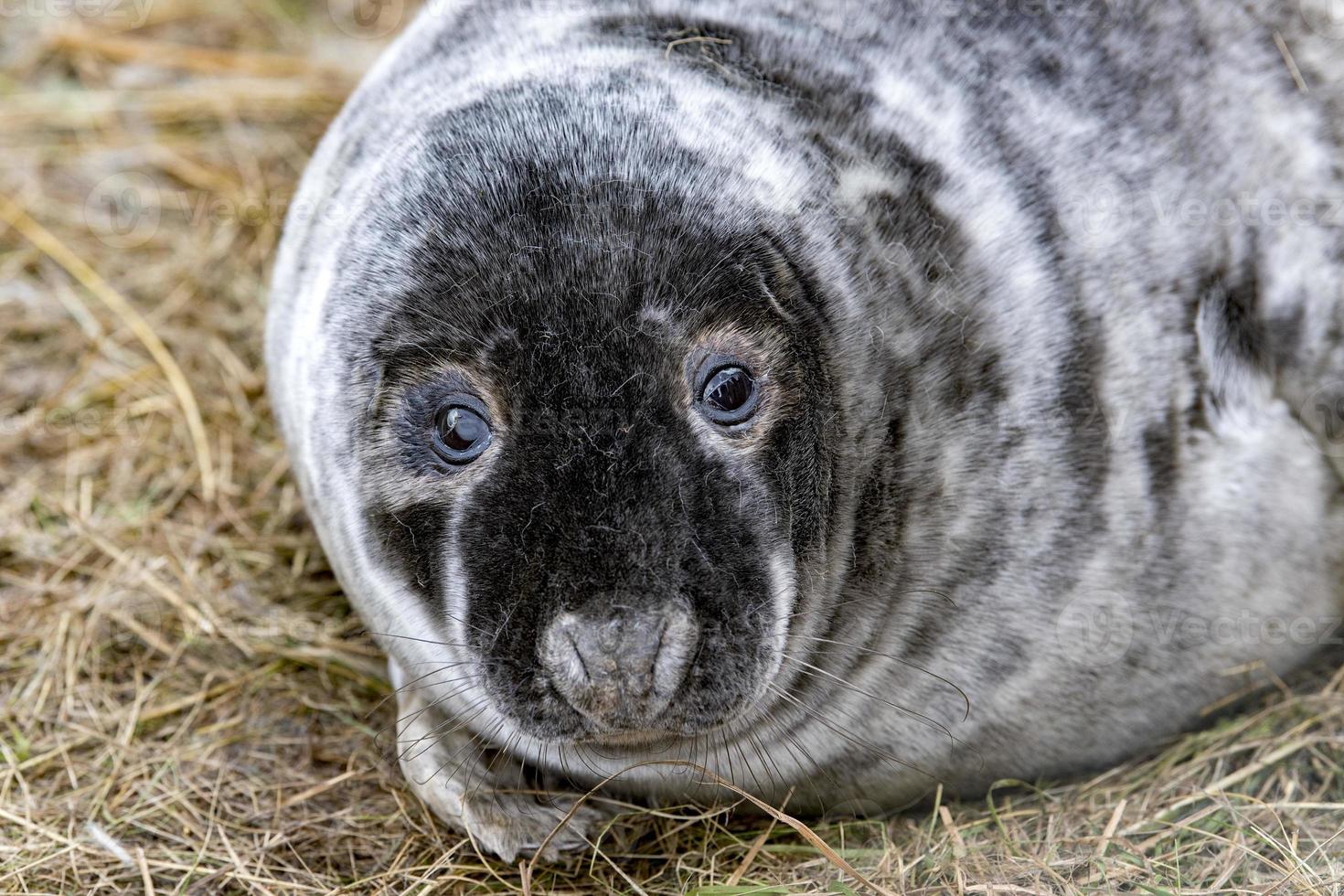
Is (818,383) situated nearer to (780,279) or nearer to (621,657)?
(780,279)

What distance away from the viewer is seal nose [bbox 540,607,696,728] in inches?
79.0

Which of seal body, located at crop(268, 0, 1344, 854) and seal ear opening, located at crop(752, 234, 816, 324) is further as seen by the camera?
seal ear opening, located at crop(752, 234, 816, 324)

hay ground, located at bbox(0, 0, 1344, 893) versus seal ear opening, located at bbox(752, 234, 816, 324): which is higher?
seal ear opening, located at bbox(752, 234, 816, 324)

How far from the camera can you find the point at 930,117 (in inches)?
106

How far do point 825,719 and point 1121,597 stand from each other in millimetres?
634

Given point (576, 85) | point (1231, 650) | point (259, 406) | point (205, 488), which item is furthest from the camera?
point (259, 406)

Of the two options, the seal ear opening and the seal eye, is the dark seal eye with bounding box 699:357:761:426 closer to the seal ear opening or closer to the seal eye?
the seal eye

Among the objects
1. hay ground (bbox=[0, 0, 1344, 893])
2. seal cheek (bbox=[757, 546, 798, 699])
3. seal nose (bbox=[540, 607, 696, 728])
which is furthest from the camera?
hay ground (bbox=[0, 0, 1344, 893])

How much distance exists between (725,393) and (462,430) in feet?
1.37

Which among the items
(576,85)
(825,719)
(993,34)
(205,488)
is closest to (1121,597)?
(825,719)

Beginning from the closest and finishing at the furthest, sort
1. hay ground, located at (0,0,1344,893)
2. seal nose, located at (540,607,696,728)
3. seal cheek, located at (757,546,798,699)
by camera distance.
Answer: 1. seal nose, located at (540,607,696,728)
2. seal cheek, located at (757,546,798,699)
3. hay ground, located at (0,0,1344,893)

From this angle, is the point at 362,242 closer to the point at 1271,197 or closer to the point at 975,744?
the point at 975,744

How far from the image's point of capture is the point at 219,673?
3.06 m

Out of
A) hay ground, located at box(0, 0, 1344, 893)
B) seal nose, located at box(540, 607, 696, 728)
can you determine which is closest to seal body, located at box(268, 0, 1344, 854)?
seal nose, located at box(540, 607, 696, 728)
